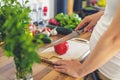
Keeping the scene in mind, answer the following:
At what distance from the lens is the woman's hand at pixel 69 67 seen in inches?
29.8

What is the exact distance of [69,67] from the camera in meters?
0.79

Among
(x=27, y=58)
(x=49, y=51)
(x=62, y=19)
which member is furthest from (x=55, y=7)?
(x=27, y=58)

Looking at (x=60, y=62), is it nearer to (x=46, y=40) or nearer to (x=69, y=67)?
(x=69, y=67)

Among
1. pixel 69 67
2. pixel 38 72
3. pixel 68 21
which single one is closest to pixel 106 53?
pixel 69 67

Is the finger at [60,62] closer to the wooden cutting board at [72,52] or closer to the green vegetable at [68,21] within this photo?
the wooden cutting board at [72,52]

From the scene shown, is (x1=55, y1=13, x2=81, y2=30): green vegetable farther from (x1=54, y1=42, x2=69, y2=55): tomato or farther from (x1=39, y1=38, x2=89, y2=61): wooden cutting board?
(x1=54, y1=42, x2=69, y2=55): tomato

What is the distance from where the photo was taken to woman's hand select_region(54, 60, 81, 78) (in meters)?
0.76

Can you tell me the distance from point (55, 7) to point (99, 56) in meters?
1.16

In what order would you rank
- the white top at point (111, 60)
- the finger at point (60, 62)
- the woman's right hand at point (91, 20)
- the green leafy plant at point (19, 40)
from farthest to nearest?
the woman's right hand at point (91, 20) < the finger at point (60, 62) < the white top at point (111, 60) < the green leafy plant at point (19, 40)

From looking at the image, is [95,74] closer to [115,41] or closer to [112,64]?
[112,64]

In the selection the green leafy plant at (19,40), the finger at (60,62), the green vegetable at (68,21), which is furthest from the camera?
the green vegetable at (68,21)

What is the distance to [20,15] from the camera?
0.54 meters

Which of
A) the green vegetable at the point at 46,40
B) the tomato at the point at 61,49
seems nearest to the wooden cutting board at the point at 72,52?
the tomato at the point at 61,49

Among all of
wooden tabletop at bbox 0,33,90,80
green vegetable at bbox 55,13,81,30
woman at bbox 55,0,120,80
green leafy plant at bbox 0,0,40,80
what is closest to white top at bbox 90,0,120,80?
woman at bbox 55,0,120,80
